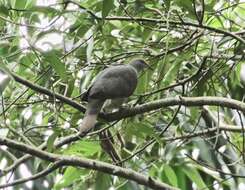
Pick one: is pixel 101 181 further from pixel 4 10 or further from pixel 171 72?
pixel 4 10

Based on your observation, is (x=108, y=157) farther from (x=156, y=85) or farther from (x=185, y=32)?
(x=185, y=32)

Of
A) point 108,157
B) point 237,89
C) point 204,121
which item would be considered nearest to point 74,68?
point 108,157

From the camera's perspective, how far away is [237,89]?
3941 millimetres

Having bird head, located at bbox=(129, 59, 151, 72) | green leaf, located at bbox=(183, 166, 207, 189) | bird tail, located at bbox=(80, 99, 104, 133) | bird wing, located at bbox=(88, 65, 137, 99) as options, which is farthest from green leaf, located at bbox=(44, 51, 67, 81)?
green leaf, located at bbox=(183, 166, 207, 189)

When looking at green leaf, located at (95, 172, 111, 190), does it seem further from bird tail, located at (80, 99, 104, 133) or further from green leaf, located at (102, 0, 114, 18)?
green leaf, located at (102, 0, 114, 18)

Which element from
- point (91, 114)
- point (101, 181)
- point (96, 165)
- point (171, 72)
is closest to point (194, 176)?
point (101, 181)

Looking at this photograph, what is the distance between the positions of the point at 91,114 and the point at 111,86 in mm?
425

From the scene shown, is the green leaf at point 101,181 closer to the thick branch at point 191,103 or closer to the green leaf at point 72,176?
Answer: the green leaf at point 72,176

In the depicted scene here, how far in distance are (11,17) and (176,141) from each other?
1274 mm

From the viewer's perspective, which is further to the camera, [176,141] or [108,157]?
[176,141]

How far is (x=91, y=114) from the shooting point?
269 centimetres

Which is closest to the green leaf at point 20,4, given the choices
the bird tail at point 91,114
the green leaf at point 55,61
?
the green leaf at point 55,61

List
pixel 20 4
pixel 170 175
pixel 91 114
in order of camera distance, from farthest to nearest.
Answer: pixel 170 175
pixel 91 114
pixel 20 4

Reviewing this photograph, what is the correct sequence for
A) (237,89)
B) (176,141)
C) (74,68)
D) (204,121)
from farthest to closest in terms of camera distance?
(237,89)
(204,121)
(176,141)
(74,68)
